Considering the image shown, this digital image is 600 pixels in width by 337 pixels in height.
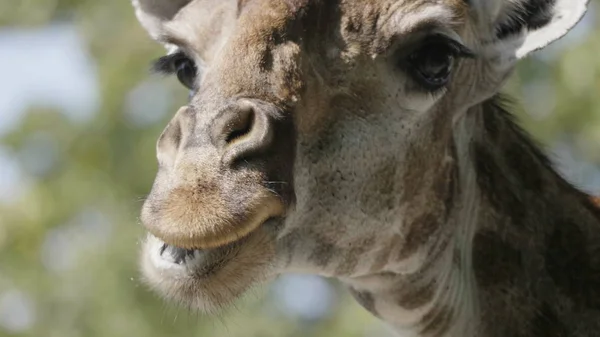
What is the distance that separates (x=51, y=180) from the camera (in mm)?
13734

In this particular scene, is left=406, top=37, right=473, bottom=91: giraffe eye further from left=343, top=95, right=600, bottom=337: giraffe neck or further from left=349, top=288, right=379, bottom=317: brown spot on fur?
left=349, top=288, right=379, bottom=317: brown spot on fur

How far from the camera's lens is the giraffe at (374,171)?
3.82 meters

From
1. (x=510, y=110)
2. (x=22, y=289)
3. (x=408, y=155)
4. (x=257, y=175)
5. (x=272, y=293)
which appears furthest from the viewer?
(x=22, y=289)

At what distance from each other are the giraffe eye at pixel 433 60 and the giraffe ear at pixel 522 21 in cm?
34

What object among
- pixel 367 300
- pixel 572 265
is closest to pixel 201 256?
pixel 367 300

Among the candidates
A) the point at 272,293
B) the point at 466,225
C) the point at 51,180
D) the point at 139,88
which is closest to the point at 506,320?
the point at 466,225

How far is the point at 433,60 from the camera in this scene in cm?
439

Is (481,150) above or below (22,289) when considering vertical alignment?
above

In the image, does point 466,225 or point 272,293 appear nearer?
point 466,225

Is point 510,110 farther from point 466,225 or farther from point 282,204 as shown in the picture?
point 282,204

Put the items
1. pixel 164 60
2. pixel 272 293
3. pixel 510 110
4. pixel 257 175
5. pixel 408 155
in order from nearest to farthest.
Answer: pixel 257 175
pixel 408 155
pixel 164 60
pixel 510 110
pixel 272 293

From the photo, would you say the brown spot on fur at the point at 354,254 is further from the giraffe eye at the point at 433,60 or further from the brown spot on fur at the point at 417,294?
the giraffe eye at the point at 433,60

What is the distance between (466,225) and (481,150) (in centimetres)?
33

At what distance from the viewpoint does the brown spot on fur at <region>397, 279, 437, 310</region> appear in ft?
15.6
